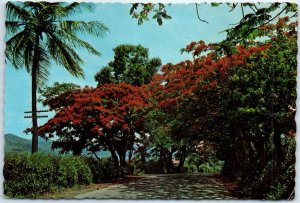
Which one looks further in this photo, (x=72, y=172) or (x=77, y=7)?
(x=72, y=172)

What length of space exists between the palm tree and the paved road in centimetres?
128

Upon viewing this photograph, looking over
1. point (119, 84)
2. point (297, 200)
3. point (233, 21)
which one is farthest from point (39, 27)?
point (297, 200)

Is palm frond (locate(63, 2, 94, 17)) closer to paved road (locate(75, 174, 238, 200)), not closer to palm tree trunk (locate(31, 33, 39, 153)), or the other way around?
palm tree trunk (locate(31, 33, 39, 153))

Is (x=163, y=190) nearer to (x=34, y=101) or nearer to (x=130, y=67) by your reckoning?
(x=130, y=67)

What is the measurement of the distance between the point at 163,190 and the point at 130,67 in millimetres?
1867

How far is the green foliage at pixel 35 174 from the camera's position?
6.25 m

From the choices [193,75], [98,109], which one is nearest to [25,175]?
[98,109]

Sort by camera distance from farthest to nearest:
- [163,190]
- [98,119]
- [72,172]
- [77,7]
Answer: [72,172] < [98,119] < [163,190] < [77,7]

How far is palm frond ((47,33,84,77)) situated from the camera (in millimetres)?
6418

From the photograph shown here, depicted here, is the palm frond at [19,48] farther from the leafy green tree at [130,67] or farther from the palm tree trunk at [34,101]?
the leafy green tree at [130,67]

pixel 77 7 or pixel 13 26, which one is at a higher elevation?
pixel 77 7

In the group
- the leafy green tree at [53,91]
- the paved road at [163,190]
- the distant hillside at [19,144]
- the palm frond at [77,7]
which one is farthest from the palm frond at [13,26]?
the paved road at [163,190]

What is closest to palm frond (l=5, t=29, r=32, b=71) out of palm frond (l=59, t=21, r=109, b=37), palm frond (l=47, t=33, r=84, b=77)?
palm frond (l=47, t=33, r=84, b=77)

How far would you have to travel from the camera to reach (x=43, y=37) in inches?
261
